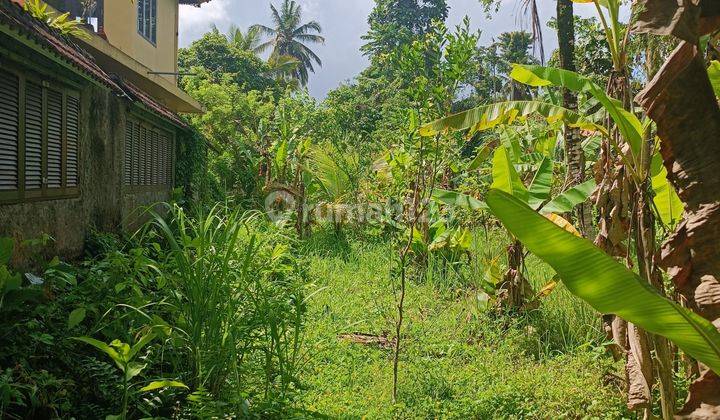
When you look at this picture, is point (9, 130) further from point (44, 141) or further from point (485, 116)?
point (485, 116)

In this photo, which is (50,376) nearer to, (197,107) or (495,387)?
(495,387)

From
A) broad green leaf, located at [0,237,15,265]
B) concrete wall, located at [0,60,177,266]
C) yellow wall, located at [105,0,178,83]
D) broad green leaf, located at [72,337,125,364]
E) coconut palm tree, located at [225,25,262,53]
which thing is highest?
coconut palm tree, located at [225,25,262,53]

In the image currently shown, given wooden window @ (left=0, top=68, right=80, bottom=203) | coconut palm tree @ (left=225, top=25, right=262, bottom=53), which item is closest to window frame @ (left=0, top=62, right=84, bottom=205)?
wooden window @ (left=0, top=68, right=80, bottom=203)

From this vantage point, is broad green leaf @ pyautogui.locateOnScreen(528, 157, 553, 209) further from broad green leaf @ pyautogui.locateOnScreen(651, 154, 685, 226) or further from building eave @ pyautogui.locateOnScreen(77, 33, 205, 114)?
building eave @ pyautogui.locateOnScreen(77, 33, 205, 114)

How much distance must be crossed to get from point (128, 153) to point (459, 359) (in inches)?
224

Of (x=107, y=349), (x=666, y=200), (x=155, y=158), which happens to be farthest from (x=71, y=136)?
(x=666, y=200)

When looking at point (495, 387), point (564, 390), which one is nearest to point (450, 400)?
point (495, 387)

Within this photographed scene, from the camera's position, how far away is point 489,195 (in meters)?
1.95

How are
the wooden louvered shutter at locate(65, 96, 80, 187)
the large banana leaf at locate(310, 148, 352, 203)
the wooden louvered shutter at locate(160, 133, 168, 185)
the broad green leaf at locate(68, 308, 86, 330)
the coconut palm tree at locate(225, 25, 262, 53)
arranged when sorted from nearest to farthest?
the broad green leaf at locate(68, 308, 86, 330), the wooden louvered shutter at locate(65, 96, 80, 187), the wooden louvered shutter at locate(160, 133, 168, 185), the large banana leaf at locate(310, 148, 352, 203), the coconut palm tree at locate(225, 25, 262, 53)

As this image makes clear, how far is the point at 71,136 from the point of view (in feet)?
20.6

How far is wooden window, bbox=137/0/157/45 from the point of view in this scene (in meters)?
12.7

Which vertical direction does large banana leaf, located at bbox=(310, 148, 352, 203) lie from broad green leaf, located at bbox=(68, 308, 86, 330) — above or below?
above

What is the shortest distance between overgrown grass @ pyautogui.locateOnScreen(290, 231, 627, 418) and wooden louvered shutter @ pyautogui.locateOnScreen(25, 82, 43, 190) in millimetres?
2968

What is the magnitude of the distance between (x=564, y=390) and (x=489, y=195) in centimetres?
284
